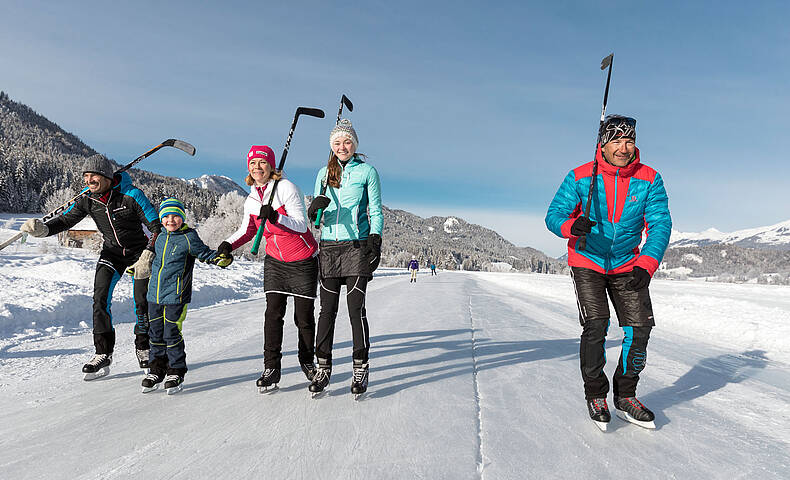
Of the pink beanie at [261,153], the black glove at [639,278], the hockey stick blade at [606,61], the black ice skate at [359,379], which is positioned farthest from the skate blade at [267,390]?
the hockey stick blade at [606,61]

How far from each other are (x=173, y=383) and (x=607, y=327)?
140 inches

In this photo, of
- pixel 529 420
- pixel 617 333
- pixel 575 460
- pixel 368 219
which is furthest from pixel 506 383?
pixel 617 333

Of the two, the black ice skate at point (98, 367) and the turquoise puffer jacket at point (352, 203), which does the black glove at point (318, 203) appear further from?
the black ice skate at point (98, 367)

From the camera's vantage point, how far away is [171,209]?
151 inches

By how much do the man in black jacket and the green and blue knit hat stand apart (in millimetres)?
246

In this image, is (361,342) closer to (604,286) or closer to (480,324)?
(604,286)

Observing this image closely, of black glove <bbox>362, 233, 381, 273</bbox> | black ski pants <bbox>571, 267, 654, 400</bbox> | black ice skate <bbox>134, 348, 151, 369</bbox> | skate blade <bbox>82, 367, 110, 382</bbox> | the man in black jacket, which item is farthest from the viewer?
black ice skate <bbox>134, 348, 151, 369</bbox>

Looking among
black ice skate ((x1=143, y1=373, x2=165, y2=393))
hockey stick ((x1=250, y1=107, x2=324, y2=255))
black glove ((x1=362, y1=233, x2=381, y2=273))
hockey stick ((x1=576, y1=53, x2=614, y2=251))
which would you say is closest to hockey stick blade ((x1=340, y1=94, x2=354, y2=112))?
hockey stick ((x1=250, y1=107, x2=324, y2=255))

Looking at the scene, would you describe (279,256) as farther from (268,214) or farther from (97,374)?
(97,374)

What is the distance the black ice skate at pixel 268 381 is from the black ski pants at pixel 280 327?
0.05 meters

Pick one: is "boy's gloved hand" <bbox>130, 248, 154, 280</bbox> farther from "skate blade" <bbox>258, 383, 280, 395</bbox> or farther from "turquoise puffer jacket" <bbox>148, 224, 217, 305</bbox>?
"skate blade" <bbox>258, 383, 280, 395</bbox>

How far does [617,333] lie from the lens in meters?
8.12

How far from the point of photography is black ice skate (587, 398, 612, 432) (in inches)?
112

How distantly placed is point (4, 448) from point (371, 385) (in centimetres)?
253
